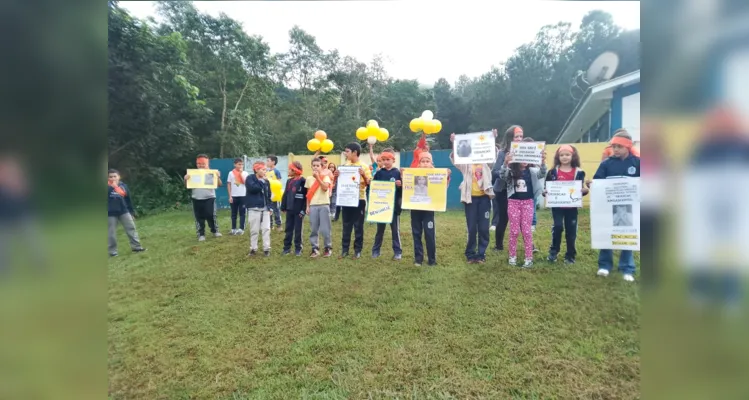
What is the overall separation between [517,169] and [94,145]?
3.72 meters

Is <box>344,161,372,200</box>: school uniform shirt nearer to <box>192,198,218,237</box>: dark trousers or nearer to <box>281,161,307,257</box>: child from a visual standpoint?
<box>281,161,307,257</box>: child

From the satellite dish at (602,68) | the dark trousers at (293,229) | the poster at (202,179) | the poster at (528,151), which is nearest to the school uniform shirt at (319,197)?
the dark trousers at (293,229)

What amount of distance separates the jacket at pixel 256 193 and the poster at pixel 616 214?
4.14 m

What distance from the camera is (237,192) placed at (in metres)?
4.93

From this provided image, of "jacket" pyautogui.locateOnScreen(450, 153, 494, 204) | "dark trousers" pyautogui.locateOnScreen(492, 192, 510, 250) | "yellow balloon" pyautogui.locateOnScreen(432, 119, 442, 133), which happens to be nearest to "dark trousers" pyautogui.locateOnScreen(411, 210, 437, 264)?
"jacket" pyautogui.locateOnScreen(450, 153, 494, 204)

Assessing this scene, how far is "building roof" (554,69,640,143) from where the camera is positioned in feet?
12.3

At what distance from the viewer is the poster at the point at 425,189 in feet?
13.1

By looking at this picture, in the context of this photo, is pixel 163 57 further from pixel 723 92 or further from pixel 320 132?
pixel 723 92

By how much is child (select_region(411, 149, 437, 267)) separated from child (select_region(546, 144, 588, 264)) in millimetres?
1290

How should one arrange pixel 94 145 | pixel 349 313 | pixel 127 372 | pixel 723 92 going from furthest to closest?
pixel 349 313, pixel 127 372, pixel 94 145, pixel 723 92

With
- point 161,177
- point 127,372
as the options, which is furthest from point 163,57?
point 127,372

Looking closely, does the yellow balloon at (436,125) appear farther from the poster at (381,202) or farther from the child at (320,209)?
the child at (320,209)

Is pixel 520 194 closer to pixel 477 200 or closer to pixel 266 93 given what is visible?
pixel 477 200

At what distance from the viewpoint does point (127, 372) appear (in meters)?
2.44
